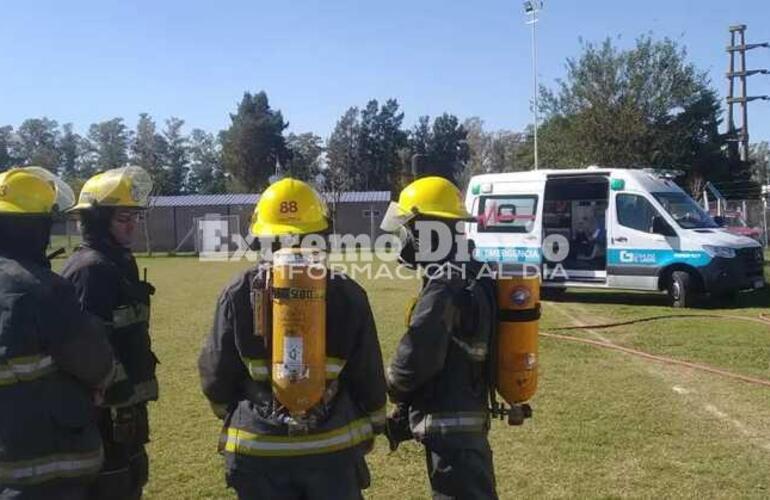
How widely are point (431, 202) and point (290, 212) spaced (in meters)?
0.95

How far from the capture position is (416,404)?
3479 millimetres

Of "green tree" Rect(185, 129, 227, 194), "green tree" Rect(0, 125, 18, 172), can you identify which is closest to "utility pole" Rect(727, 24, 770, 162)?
"green tree" Rect(185, 129, 227, 194)

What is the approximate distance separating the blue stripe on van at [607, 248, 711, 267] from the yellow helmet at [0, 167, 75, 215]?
1179cm

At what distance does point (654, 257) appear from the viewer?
13.3 meters

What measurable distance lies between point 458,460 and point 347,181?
74.4 m

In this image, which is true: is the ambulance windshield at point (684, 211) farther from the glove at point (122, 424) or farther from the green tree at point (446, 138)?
the green tree at point (446, 138)

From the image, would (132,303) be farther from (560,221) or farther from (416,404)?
(560,221)

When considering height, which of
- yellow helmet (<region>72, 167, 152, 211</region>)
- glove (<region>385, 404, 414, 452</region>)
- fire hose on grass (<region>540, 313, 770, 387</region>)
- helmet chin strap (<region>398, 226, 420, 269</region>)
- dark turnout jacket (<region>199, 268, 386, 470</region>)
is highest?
yellow helmet (<region>72, 167, 152, 211</region>)

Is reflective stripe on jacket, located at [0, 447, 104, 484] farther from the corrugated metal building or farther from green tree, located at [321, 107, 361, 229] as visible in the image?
green tree, located at [321, 107, 361, 229]

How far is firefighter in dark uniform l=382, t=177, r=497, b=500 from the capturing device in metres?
3.27

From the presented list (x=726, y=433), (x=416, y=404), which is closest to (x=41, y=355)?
(x=416, y=404)

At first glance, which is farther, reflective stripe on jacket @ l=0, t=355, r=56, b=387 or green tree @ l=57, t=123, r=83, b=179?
green tree @ l=57, t=123, r=83, b=179

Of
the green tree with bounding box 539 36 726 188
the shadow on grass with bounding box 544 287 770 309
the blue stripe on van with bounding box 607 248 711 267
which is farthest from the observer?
the green tree with bounding box 539 36 726 188

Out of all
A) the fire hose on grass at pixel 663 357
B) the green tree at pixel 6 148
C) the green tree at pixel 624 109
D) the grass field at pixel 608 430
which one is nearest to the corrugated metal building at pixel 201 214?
the green tree at pixel 624 109
